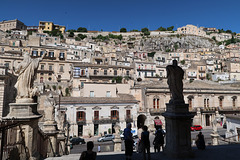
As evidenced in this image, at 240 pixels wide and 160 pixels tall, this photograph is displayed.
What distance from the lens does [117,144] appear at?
509 inches

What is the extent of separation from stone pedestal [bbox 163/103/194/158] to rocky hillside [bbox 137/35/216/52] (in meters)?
106

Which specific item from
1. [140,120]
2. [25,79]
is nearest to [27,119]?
[25,79]

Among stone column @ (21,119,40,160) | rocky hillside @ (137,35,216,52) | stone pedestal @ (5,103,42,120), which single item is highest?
rocky hillside @ (137,35,216,52)

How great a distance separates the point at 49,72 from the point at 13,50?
12.9 metres

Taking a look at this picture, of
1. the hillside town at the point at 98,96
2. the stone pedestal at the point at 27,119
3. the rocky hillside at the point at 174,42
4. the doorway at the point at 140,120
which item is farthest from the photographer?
the rocky hillside at the point at 174,42

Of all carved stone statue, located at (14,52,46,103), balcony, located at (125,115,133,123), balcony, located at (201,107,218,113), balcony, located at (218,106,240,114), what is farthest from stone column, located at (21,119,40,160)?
balcony, located at (218,106,240,114)

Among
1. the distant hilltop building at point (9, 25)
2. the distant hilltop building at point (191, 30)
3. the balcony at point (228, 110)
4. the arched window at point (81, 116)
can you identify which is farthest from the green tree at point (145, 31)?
the arched window at point (81, 116)

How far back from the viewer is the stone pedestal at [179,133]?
5.63 meters

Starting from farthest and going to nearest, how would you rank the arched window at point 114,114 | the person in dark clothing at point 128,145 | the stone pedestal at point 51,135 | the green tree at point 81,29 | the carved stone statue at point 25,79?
the green tree at point 81,29
the arched window at point 114,114
the stone pedestal at point 51,135
the person in dark clothing at point 128,145
the carved stone statue at point 25,79

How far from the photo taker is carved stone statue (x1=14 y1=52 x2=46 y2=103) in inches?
213

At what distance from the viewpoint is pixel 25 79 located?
5.46 metres

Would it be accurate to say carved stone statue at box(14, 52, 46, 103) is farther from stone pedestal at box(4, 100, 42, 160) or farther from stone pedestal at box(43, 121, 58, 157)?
stone pedestal at box(43, 121, 58, 157)

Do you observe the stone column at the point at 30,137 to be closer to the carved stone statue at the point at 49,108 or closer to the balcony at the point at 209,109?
the carved stone statue at the point at 49,108

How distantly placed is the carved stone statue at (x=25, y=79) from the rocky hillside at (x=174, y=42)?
4224 inches
